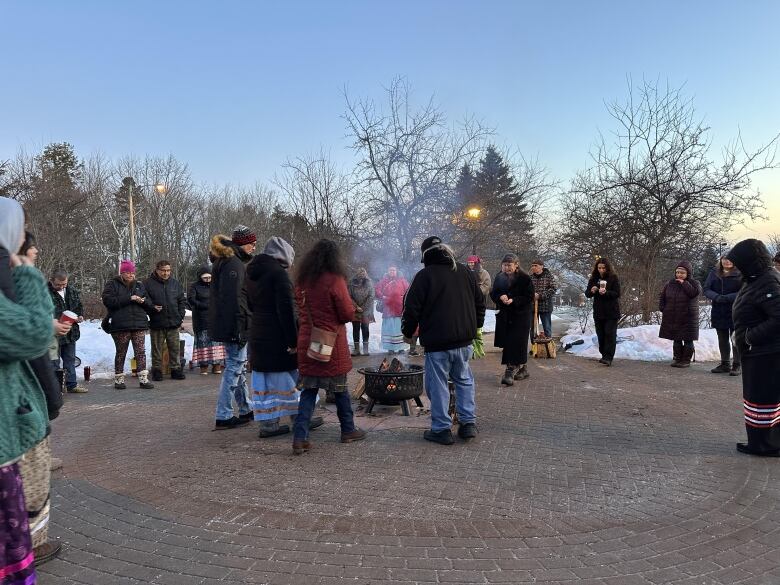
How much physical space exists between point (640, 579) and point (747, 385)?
2.88 metres

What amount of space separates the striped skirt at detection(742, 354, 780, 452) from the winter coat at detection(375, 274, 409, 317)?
6900 millimetres

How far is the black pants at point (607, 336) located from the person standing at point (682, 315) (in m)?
0.96

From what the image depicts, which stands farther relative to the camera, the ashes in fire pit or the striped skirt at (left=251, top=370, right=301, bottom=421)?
the ashes in fire pit

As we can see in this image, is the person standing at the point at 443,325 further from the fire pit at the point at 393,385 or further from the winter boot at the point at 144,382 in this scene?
the winter boot at the point at 144,382

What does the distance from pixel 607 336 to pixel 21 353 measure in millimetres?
9949

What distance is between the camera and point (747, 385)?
4902 mm

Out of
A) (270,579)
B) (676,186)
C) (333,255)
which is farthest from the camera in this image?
(676,186)

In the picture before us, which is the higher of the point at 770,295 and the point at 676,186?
the point at 676,186

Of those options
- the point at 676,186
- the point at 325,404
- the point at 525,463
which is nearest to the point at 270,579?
the point at 525,463

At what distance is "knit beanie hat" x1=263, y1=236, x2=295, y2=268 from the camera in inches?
214

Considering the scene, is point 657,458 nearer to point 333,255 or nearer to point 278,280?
point 333,255

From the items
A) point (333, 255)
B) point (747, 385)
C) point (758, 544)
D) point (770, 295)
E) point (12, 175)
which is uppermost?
point (12, 175)

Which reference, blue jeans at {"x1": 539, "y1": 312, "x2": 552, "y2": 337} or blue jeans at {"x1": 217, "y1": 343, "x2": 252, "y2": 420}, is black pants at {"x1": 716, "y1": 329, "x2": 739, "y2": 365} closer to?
blue jeans at {"x1": 539, "y1": 312, "x2": 552, "y2": 337}

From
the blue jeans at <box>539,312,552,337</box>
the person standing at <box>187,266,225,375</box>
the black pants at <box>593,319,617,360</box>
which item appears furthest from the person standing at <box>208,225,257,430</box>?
the blue jeans at <box>539,312,552,337</box>
